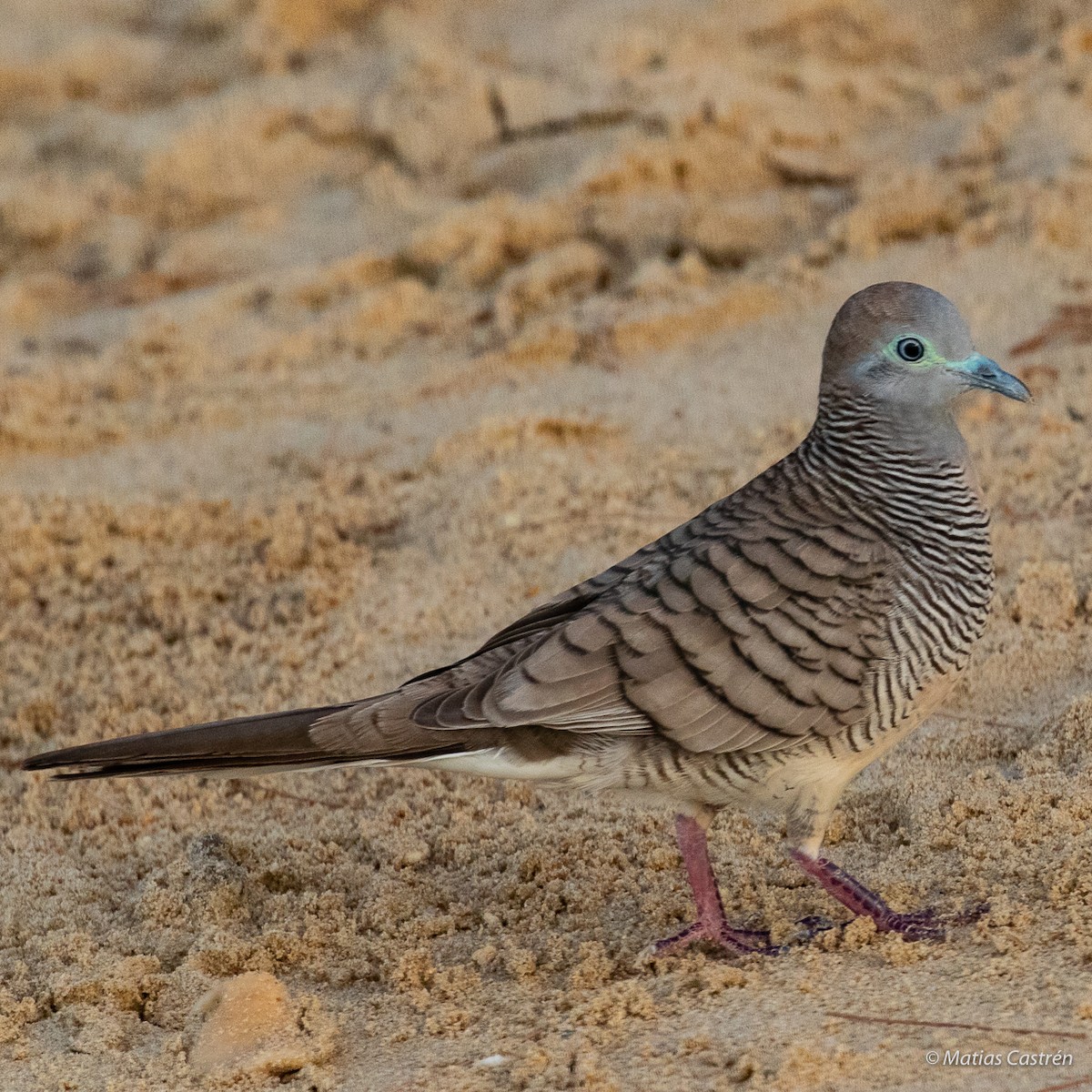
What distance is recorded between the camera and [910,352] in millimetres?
3844

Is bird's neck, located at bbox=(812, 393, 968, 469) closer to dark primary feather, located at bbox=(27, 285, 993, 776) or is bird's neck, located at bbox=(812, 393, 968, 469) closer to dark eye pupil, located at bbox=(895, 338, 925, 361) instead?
dark primary feather, located at bbox=(27, 285, 993, 776)

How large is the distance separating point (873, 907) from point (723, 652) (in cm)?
68

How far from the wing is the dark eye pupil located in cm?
41

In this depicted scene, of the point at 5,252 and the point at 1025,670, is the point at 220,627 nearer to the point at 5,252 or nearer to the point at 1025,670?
the point at 1025,670

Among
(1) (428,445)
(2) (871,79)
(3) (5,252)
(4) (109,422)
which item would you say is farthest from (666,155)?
(3) (5,252)

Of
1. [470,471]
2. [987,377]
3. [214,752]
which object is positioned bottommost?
[214,752]

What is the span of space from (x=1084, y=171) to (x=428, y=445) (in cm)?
317

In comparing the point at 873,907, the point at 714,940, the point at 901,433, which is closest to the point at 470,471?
the point at 901,433

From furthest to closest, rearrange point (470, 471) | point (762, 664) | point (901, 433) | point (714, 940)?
1. point (470, 471)
2. point (901, 433)
3. point (714, 940)
4. point (762, 664)

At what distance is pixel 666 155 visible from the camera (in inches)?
299

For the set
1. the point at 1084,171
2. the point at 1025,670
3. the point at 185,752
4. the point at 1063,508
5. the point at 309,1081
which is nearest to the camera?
the point at 309,1081

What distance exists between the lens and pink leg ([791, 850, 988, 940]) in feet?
11.9

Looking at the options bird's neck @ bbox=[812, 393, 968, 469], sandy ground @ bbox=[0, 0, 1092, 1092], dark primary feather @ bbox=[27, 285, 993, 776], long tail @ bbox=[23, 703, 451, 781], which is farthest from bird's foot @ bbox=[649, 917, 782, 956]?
bird's neck @ bbox=[812, 393, 968, 469]

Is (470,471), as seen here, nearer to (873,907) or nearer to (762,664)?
(762,664)
